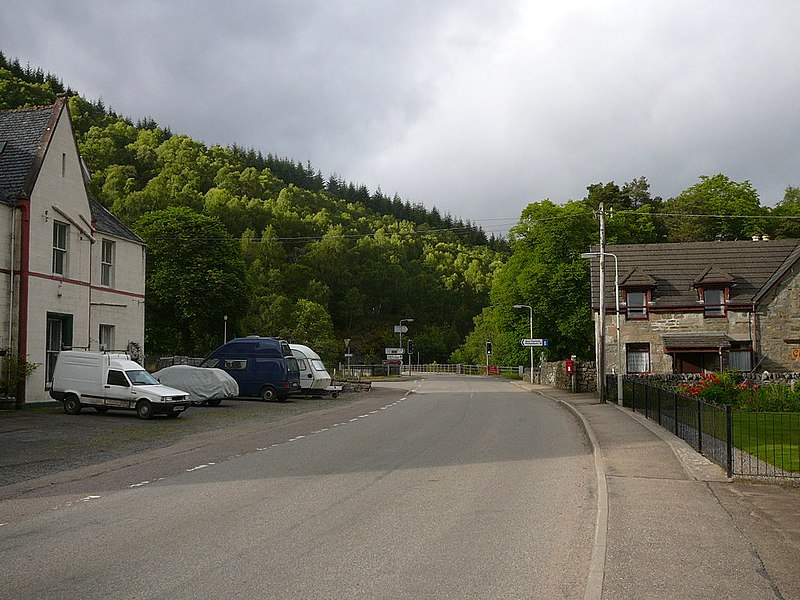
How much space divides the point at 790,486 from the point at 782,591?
6.20 metres

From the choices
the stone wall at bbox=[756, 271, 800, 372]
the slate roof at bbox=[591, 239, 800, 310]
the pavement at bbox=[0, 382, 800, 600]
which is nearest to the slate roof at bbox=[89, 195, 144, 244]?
the pavement at bbox=[0, 382, 800, 600]

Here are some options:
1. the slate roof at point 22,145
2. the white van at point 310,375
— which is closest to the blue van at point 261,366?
the white van at point 310,375

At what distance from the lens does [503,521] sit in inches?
377

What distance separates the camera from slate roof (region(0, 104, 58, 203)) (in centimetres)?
2823

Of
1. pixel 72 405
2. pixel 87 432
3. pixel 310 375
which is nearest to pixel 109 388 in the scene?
pixel 72 405

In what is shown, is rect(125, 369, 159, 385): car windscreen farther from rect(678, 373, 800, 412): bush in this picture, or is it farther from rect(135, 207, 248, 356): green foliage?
rect(135, 207, 248, 356): green foliage

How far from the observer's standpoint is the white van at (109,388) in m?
24.8

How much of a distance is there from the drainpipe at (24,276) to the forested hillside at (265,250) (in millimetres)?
35440

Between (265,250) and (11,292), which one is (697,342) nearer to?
(11,292)

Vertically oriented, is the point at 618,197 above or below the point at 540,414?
above

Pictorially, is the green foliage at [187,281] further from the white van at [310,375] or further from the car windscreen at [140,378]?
the car windscreen at [140,378]

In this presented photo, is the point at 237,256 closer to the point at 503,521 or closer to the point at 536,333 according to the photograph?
the point at 536,333

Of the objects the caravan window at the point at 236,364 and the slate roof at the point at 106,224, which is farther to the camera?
the caravan window at the point at 236,364

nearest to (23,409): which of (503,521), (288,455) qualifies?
(288,455)
